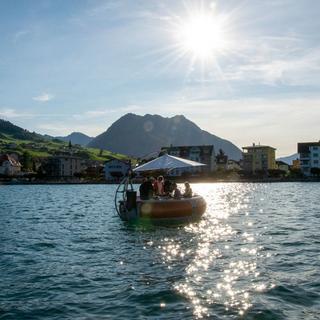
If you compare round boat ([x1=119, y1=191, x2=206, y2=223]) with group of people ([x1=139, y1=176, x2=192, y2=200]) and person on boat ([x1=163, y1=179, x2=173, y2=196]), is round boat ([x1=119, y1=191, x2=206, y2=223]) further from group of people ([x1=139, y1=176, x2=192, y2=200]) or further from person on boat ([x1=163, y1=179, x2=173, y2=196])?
person on boat ([x1=163, y1=179, x2=173, y2=196])

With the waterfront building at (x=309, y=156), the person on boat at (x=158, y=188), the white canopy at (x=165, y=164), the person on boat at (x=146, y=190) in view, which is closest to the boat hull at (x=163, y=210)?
the person on boat at (x=146, y=190)

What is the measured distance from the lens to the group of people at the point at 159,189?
33.8 meters

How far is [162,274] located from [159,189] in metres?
18.6

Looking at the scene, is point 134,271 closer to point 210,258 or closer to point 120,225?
point 210,258

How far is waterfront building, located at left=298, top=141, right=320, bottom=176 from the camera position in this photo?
17638 cm

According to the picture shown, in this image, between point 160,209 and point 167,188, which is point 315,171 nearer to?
point 167,188

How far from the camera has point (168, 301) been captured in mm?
13883

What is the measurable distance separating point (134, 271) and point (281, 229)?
49.5 feet

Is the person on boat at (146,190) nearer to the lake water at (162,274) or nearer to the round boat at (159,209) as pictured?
the round boat at (159,209)

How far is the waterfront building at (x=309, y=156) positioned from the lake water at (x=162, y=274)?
154 m

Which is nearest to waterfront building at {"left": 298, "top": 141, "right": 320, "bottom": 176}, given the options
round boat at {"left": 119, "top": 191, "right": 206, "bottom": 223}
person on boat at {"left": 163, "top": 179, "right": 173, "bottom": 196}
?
person on boat at {"left": 163, "top": 179, "right": 173, "bottom": 196}

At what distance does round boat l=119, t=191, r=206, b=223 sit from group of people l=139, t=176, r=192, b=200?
2.16 feet

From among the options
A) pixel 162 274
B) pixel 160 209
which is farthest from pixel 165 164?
pixel 162 274

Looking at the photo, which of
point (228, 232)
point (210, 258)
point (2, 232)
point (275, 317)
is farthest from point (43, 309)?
point (2, 232)
